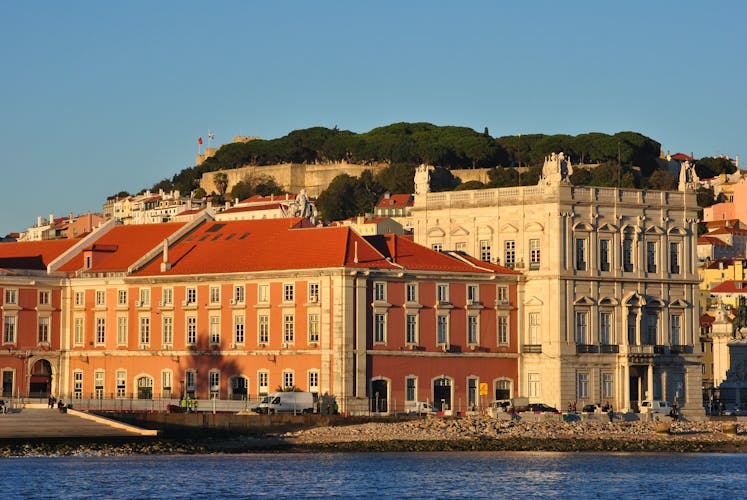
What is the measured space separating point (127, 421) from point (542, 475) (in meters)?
17.9

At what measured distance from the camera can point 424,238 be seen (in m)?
94.5

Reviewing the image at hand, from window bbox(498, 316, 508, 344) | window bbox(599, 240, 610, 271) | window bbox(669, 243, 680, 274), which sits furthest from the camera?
window bbox(669, 243, 680, 274)

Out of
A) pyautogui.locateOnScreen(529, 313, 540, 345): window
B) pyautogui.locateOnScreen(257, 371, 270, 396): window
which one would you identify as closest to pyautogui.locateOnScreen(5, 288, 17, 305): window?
pyautogui.locateOnScreen(257, 371, 270, 396): window

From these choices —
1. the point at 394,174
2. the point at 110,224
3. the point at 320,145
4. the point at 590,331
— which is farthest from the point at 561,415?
the point at 320,145

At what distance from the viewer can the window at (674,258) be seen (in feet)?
303

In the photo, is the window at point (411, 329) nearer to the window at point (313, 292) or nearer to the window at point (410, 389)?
the window at point (410, 389)

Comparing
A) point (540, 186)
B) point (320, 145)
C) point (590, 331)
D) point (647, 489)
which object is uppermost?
point (320, 145)

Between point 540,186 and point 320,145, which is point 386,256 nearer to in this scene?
point 540,186

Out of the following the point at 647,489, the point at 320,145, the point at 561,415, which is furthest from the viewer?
the point at 320,145

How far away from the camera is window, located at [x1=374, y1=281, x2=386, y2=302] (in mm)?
85625

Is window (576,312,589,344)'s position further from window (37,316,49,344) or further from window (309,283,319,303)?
window (37,316,49,344)

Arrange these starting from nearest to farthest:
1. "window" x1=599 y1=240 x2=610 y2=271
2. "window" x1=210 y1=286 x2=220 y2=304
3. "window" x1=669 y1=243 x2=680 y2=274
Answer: "window" x1=210 y1=286 x2=220 y2=304 → "window" x1=599 y1=240 x2=610 y2=271 → "window" x1=669 y1=243 x2=680 y2=274

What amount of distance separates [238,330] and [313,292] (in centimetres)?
444

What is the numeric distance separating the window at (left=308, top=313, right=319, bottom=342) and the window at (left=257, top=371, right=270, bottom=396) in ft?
9.22
